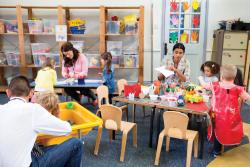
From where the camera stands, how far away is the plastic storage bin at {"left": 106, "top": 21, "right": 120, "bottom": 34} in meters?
4.96

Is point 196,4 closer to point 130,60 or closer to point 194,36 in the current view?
point 194,36

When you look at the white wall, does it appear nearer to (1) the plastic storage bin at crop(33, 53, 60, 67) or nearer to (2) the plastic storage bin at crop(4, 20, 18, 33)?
(1) the plastic storage bin at crop(33, 53, 60, 67)

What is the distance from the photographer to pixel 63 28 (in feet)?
16.1

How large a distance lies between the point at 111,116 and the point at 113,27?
2.62m

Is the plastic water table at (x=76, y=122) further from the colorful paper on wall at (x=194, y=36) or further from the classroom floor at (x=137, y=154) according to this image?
the colorful paper on wall at (x=194, y=36)

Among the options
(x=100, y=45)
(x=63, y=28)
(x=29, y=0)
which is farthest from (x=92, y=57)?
(x=29, y=0)

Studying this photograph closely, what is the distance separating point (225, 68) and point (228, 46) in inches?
98.5

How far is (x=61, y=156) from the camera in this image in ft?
6.41

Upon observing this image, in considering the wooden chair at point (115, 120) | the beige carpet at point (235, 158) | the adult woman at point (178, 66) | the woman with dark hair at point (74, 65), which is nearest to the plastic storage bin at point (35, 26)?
the woman with dark hair at point (74, 65)

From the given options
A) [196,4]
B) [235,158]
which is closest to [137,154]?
[235,158]

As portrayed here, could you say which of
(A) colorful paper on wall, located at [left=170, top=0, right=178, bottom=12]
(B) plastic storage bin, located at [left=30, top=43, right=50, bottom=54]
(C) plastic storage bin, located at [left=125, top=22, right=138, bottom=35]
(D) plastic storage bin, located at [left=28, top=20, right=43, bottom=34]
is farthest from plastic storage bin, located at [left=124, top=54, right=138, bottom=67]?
(D) plastic storage bin, located at [left=28, top=20, right=43, bottom=34]

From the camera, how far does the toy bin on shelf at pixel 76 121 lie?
2.09 meters

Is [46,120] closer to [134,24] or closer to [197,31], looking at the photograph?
[134,24]

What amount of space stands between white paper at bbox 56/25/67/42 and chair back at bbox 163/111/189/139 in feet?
10.2
